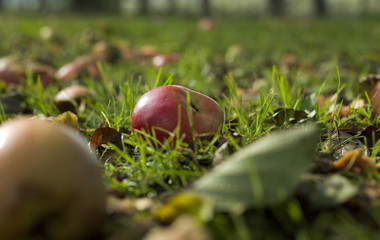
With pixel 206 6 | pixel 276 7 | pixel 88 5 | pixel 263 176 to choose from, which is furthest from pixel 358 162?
pixel 88 5

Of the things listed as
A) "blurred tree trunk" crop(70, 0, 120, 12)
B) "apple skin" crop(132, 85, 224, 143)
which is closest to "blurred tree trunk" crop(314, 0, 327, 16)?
"blurred tree trunk" crop(70, 0, 120, 12)

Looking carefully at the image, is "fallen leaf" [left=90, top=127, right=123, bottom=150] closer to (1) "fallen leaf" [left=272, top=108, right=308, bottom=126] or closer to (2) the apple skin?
(2) the apple skin

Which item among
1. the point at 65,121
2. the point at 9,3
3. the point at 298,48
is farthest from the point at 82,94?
the point at 9,3

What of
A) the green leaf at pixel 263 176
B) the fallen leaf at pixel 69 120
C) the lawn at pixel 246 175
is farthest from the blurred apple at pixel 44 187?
the fallen leaf at pixel 69 120

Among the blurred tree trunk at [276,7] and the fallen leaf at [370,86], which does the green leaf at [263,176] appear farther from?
the blurred tree trunk at [276,7]

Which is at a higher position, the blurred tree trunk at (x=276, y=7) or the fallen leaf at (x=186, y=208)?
the fallen leaf at (x=186, y=208)

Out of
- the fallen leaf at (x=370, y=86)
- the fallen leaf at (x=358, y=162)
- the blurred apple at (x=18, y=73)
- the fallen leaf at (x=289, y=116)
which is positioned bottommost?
the fallen leaf at (x=370, y=86)

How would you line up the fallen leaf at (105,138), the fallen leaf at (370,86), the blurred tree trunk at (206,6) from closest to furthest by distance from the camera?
1. the fallen leaf at (105,138)
2. the fallen leaf at (370,86)
3. the blurred tree trunk at (206,6)
